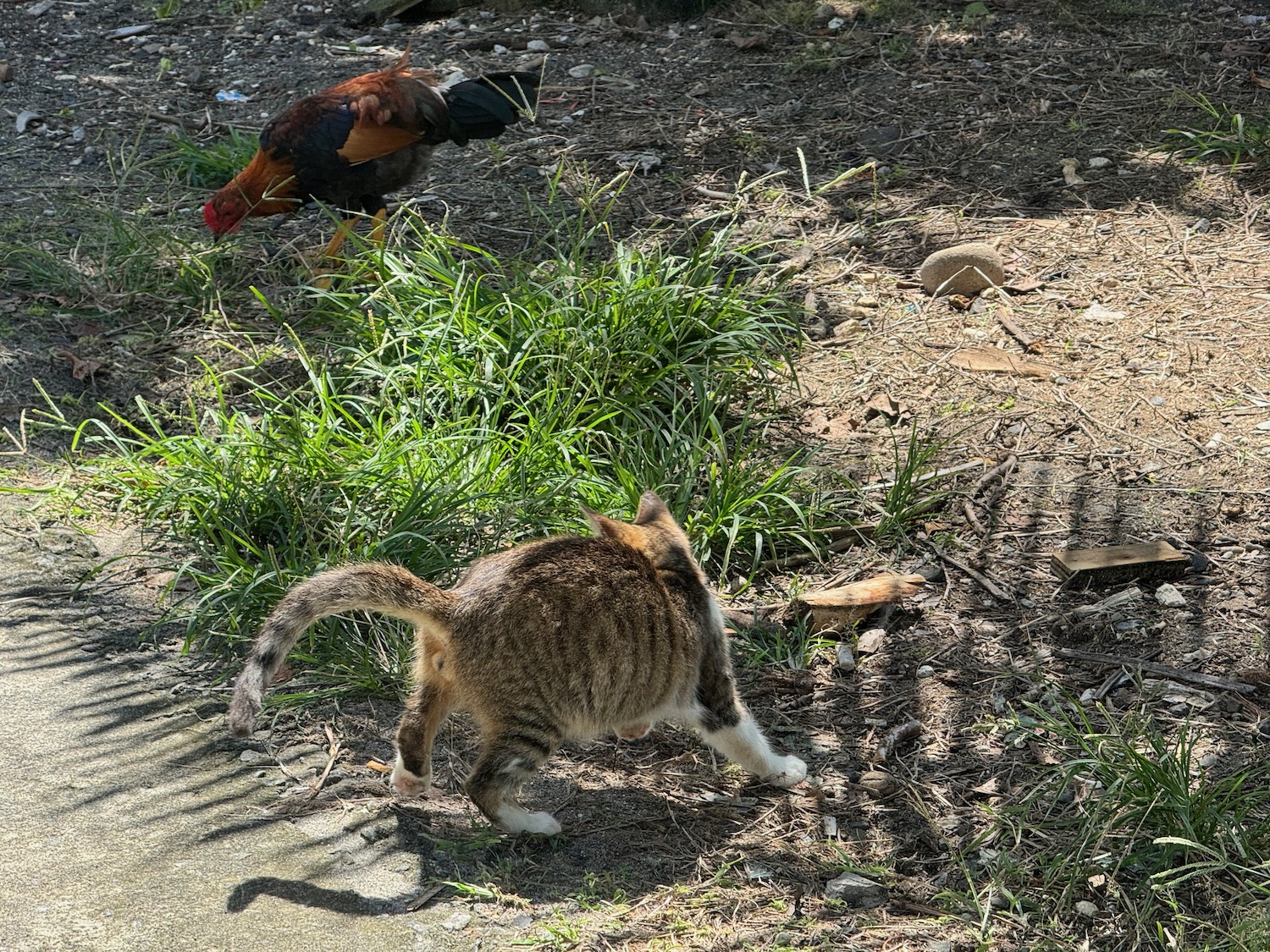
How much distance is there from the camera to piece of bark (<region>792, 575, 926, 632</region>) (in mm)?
3889

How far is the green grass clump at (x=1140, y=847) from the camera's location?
265 cm

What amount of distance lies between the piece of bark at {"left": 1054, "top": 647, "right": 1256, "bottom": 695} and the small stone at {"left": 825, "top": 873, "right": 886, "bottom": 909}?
1071 millimetres

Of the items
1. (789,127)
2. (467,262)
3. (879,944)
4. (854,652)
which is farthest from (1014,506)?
(789,127)

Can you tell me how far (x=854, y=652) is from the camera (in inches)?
153

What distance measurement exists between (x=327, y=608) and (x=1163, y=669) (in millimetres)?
2282

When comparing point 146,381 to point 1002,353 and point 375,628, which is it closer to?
point 375,628

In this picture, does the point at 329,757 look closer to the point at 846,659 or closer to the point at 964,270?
the point at 846,659

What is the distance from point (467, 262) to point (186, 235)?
183 centimetres

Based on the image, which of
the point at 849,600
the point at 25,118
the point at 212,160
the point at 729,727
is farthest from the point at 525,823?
the point at 25,118

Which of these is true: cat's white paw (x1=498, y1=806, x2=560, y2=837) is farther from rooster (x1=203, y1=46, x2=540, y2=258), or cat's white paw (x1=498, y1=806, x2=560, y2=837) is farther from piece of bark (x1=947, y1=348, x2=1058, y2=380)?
rooster (x1=203, y1=46, x2=540, y2=258)

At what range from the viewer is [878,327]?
211 inches

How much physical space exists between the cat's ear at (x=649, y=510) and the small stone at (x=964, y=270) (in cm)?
255

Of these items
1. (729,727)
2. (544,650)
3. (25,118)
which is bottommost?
(729,727)

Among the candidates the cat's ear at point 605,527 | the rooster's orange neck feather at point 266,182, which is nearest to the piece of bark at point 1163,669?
the cat's ear at point 605,527
